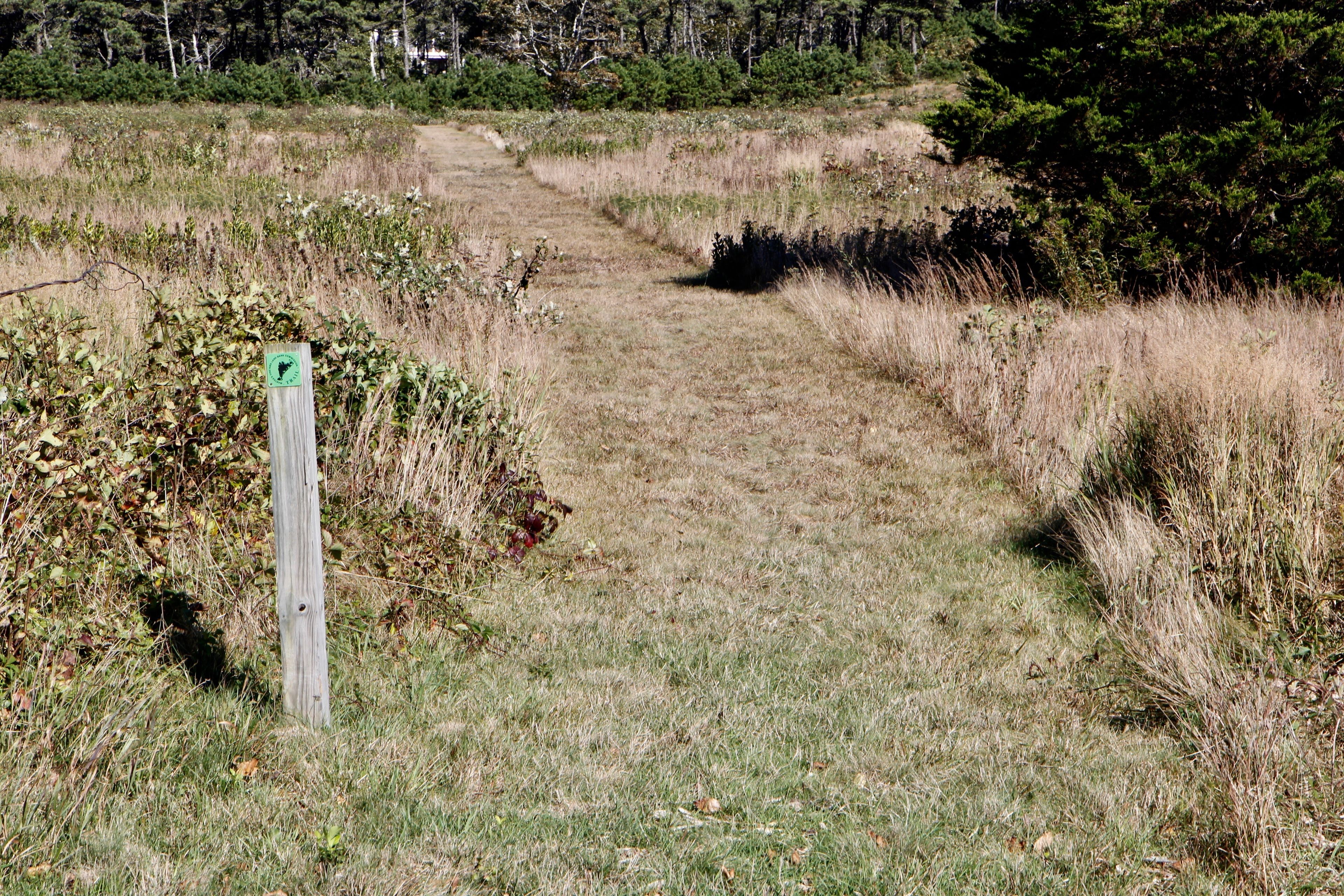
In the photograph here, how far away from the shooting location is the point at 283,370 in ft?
10.5

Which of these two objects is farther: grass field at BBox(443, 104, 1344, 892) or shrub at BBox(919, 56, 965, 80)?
shrub at BBox(919, 56, 965, 80)

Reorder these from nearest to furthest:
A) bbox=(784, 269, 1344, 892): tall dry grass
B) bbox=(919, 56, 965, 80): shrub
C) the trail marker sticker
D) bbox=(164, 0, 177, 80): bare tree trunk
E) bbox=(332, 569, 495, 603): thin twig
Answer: the trail marker sticker
bbox=(784, 269, 1344, 892): tall dry grass
bbox=(332, 569, 495, 603): thin twig
bbox=(919, 56, 965, 80): shrub
bbox=(164, 0, 177, 80): bare tree trunk

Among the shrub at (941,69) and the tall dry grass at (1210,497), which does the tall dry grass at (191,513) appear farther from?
the shrub at (941,69)

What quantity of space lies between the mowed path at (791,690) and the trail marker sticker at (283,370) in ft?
4.42

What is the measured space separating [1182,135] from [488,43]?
2539 inches

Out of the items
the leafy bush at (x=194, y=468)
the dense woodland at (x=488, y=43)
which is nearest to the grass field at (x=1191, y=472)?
the leafy bush at (x=194, y=468)

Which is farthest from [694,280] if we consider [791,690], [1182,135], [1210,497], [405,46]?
[405,46]

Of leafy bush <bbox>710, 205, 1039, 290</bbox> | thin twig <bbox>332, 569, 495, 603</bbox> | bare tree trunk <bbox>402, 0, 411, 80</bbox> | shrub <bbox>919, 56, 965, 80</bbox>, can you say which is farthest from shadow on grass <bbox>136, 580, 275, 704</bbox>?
bare tree trunk <bbox>402, 0, 411, 80</bbox>

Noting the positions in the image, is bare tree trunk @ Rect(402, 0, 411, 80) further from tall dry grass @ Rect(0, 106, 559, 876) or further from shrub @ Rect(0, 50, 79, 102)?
tall dry grass @ Rect(0, 106, 559, 876)

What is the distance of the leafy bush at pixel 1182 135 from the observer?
367 inches

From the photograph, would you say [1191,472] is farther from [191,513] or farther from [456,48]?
[456,48]

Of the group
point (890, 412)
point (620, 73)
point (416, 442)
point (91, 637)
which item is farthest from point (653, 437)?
point (620, 73)

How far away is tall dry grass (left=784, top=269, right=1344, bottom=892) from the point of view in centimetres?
327

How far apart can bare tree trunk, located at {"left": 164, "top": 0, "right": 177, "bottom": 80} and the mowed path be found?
71328mm
